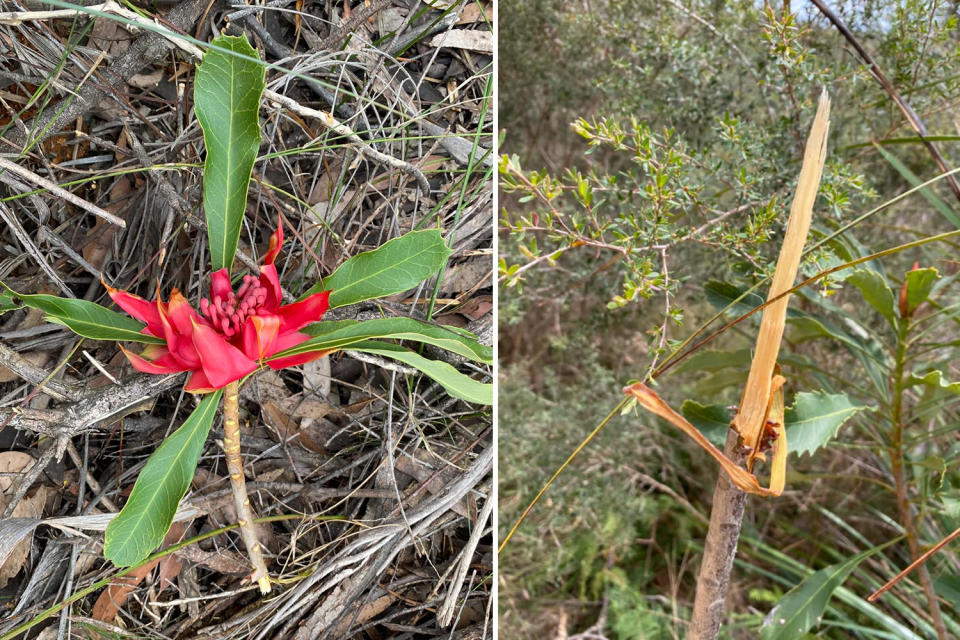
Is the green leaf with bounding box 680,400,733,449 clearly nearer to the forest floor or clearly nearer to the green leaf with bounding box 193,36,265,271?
the forest floor

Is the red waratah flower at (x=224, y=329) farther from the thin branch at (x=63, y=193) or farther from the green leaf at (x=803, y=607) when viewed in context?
the green leaf at (x=803, y=607)

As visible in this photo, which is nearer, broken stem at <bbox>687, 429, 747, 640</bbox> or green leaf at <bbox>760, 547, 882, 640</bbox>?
broken stem at <bbox>687, 429, 747, 640</bbox>

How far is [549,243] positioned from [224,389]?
58cm

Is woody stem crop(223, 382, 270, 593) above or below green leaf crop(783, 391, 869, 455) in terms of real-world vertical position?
below

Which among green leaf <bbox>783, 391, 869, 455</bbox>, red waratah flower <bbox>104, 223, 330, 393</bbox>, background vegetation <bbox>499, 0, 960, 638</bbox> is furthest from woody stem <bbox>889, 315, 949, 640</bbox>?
red waratah flower <bbox>104, 223, 330, 393</bbox>

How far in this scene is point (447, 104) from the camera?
866 millimetres

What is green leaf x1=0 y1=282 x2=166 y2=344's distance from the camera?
0.64 metres

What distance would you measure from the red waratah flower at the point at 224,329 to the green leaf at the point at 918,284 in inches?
24.5

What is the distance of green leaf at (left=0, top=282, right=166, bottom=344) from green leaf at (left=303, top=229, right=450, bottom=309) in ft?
0.58

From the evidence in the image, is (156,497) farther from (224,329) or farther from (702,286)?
(702,286)

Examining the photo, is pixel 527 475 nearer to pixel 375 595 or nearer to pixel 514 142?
pixel 375 595

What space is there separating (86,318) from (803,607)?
0.86 m

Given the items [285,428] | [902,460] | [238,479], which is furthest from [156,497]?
[902,460]

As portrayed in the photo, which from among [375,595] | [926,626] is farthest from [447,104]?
[926,626]
